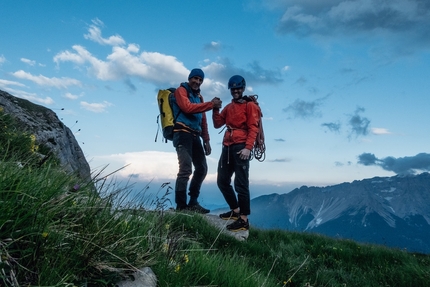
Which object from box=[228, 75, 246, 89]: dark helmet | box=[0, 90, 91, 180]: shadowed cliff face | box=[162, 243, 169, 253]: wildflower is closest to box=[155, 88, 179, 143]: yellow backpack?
box=[228, 75, 246, 89]: dark helmet

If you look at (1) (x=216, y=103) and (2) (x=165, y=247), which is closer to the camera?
(2) (x=165, y=247)

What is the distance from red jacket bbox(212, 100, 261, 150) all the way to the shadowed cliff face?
3537 millimetres

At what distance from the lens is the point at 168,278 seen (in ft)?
9.23

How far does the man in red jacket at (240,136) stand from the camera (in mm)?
8188

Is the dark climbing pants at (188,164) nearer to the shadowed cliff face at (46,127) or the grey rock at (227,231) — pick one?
the grey rock at (227,231)

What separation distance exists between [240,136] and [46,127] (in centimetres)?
525

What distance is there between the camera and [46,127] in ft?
33.2

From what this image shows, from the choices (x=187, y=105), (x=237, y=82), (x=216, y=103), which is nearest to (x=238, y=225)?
(x=216, y=103)

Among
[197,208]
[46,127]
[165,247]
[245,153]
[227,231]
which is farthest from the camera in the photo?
[46,127]

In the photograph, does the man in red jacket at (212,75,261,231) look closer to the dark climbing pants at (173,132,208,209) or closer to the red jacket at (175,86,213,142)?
the red jacket at (175,86,213,142)

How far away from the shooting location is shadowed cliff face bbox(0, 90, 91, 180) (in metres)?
9.16

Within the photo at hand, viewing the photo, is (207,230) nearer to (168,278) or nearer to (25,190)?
(168,278)

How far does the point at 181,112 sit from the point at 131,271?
649 centimetres

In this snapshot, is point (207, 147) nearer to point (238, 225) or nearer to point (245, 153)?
point (245, 153)
